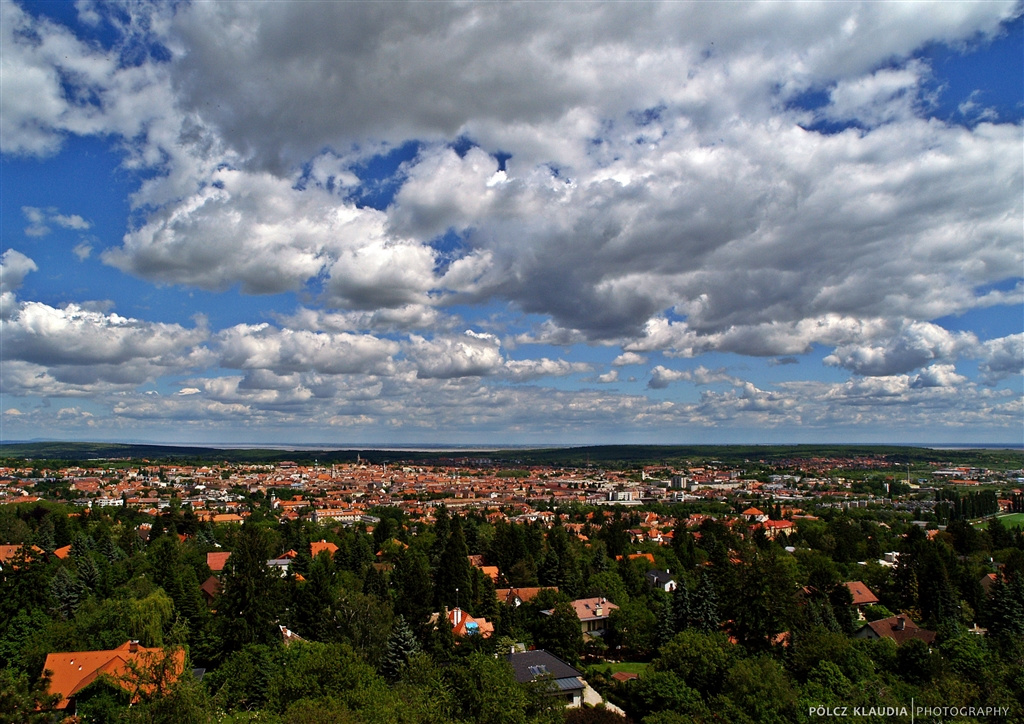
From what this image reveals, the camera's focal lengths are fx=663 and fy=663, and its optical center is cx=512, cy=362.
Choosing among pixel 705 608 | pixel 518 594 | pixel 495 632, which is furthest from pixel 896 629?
pixel 518 594

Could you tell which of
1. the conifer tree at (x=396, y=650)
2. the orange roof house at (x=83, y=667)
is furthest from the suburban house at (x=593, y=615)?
the orange roof house at (x=83, y=667)

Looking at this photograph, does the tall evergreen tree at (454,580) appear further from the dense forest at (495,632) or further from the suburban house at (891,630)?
the suburban house at (891,630)

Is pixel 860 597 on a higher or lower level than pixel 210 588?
lower

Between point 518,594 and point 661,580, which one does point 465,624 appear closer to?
point 518,594

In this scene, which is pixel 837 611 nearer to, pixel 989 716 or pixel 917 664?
pixel 917 664

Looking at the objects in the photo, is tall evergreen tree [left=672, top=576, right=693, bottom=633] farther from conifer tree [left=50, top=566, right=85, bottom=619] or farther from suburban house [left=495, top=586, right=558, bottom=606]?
conifer tree [left=50, top=566, right=85, bottom=619]

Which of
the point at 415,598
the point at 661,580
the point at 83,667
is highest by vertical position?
Answer: the point at 83,667
